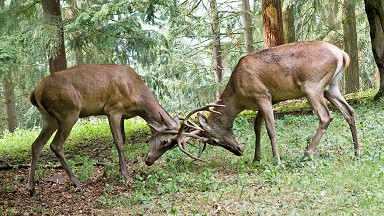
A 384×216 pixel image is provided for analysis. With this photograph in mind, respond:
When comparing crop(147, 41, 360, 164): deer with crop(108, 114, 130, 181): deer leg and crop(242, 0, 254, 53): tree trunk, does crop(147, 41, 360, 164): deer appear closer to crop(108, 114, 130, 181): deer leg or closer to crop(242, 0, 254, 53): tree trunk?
crop(108, 114, 130, 181): deer leg

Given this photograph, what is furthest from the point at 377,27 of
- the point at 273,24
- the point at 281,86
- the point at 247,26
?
the point at 247,26

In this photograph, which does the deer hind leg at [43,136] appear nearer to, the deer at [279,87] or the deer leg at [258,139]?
the deer at [279,87]

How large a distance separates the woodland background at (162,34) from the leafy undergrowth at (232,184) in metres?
2.11

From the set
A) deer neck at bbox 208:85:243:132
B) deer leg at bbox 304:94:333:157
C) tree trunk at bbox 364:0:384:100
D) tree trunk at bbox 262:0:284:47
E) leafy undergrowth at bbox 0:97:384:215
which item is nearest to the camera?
leafy undergrowth at bbox 0:97:384:215

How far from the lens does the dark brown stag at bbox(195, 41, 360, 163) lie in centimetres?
787

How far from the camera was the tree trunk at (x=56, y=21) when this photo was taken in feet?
40.1

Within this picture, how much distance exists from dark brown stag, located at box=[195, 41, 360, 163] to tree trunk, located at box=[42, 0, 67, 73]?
5.35 metres

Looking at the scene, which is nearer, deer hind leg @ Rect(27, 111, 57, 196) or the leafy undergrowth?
Result: the leafy undergrowth

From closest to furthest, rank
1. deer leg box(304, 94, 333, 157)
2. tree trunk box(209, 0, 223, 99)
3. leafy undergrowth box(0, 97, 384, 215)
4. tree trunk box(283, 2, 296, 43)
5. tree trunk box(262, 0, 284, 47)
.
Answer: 1. leafy undergrowth box(0, 97, 384, 215)
2. deer leg box(304, 94, 333, 157)
3. tree trunk box(262, 0, 284, 47)
4. tree trunk box(283, 2, 296, 43)
5. tree trunk box(209, 0, 223, 99)

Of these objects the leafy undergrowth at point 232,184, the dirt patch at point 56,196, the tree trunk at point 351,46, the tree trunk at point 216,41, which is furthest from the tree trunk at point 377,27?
the tree trunk at point 216,41

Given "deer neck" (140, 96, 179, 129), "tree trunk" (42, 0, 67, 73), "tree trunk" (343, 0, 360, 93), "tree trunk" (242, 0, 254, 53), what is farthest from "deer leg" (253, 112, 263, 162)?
"tree trunk" (242, 0, 254, 53)

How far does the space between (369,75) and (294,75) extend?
2132 cm

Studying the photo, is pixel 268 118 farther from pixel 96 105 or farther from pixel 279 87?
pixel 96 105

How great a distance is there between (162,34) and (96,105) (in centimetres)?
588
